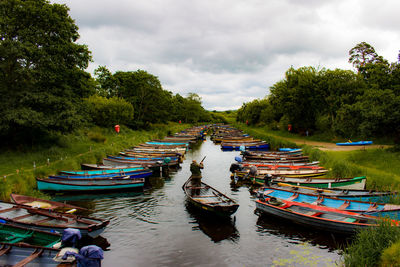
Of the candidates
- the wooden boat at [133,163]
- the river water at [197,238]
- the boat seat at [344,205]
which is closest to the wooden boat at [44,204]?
the river water at [197,238]

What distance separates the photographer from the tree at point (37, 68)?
2203 centimetres

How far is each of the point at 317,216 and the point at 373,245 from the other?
4.06 m

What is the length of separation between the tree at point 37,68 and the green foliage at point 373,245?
76.0 feet

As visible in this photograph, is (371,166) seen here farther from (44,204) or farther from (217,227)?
(44,204)

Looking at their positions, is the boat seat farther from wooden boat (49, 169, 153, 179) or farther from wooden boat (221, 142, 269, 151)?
wooden boat (221, 142, 269, 151)

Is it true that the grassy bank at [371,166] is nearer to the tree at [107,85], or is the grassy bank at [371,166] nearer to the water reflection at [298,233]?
the water reflection at [298,233]

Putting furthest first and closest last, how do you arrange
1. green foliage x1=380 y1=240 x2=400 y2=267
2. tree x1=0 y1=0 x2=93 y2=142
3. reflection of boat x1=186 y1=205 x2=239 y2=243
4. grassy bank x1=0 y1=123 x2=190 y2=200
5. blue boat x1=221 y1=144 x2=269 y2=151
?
1. blue boat x1=221 y1=144 x2=269 y2=151
2. tree x1=0 y1=0 x2=93 y2=142
3. grassy bank x1=0 y1=123 x2=190 y2=200
4. reflection of boat x1=186 y1=205 x2=239 y2=243
5. green foliage x1=380 y1=240 x2=400 y2=267

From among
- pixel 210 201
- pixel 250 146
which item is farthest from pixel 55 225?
pixel 250 146

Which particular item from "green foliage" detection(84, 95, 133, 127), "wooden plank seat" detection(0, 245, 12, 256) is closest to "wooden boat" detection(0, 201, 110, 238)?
"wooden plank seat" detection(0, 245, 12, 256)

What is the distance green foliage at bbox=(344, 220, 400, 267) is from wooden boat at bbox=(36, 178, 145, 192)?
590 inches

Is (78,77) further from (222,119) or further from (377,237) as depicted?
(222,119)

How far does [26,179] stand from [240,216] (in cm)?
1510

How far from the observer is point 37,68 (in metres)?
23.8

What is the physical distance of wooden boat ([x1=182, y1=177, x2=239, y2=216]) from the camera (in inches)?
524
